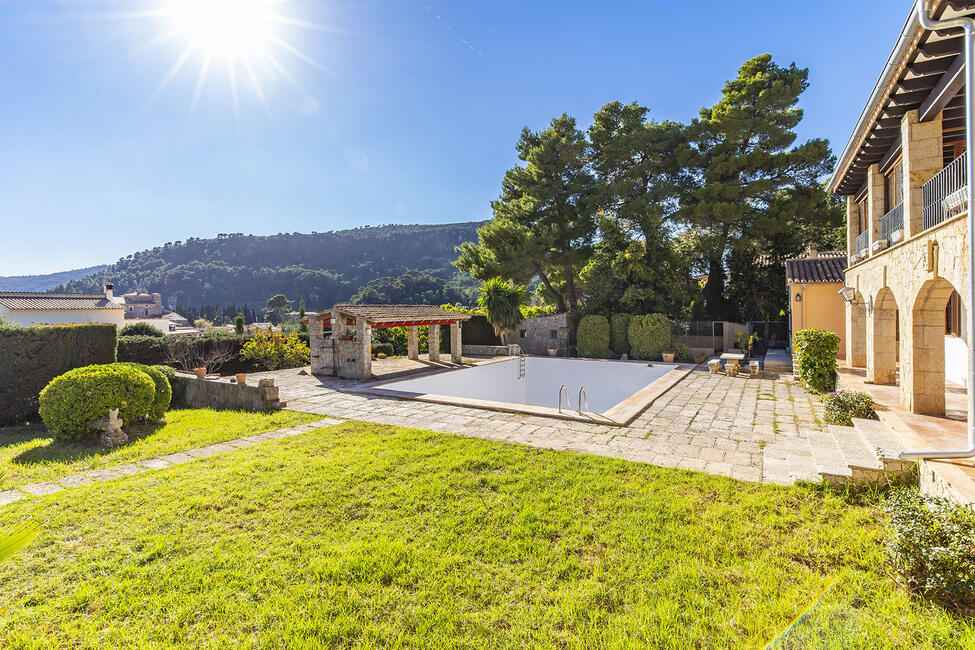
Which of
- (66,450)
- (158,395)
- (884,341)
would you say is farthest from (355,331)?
(884,341)

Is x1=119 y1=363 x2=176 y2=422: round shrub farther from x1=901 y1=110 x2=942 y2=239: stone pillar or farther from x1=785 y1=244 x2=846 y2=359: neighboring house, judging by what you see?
x1=785 y1=244 x2=846 y2=359: neighboring house

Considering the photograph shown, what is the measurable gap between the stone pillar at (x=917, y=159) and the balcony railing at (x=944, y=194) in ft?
0.32

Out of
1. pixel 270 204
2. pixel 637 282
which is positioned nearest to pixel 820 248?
pixel 637 282

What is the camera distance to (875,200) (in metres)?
8.75

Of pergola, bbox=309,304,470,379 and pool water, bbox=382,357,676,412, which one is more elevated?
pergola, bbox=309,304,470,379

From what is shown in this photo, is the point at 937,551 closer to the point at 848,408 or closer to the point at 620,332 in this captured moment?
the point at 848,408

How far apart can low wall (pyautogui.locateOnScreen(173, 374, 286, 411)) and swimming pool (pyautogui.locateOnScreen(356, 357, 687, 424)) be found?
288 cm

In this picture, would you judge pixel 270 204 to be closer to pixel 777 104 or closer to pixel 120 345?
pixel 120 345

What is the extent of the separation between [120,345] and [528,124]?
2290cm

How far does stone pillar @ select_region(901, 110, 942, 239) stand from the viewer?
243 inches

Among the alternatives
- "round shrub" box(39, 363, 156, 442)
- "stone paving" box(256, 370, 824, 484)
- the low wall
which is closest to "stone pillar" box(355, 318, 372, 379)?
"stone paving" box(256, 370, 824, 484)

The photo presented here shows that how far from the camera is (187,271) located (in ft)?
266

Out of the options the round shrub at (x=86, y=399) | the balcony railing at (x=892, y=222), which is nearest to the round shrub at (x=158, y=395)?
the round shrub at (x=86, y=399)

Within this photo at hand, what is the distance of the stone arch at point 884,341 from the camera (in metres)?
8.21
